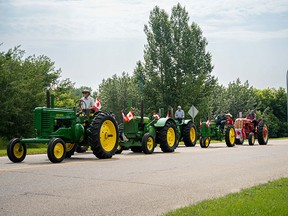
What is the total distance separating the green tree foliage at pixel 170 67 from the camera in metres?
52.1

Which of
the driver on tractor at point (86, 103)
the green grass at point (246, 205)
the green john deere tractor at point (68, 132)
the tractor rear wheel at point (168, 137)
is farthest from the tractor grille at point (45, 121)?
the green grass at point (246, 205)

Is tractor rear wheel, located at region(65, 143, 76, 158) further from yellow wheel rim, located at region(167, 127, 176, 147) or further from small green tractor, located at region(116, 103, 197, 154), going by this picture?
yellow wheel rim, located at region(167, 127, 176, 147)

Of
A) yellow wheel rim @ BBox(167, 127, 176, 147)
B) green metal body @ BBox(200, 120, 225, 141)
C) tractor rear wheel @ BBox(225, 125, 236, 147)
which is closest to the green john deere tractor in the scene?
yellow wheel rim @ BBox(167, 127, 176, 147)

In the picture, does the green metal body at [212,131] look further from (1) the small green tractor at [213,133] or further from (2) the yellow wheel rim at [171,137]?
(2) the yellow wheel rim at [171,137]

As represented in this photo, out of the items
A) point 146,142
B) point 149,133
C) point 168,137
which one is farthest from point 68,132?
point 168,137

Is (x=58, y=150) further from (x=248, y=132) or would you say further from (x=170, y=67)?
(x=170, y=67)

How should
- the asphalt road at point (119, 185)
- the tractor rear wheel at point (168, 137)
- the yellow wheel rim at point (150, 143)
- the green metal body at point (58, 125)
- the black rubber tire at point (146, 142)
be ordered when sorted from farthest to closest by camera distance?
the tractor rear wheel at point (168, 137), the yellow wheel rim at point (150, 143), the black rubber tire at point (146, 142), the green metal body at point (58, 125), the asphalt road at point (119, 185)

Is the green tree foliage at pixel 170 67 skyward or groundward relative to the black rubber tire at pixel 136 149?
skyward

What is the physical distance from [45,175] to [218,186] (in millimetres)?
3819

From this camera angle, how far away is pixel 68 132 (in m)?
14.3

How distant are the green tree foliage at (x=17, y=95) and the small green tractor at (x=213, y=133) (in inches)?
409

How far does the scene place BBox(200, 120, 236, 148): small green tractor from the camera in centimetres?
2500

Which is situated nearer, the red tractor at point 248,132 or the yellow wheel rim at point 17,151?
the yellow wheel rim at point 17,151

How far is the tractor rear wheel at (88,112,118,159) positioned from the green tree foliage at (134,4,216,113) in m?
36.2
